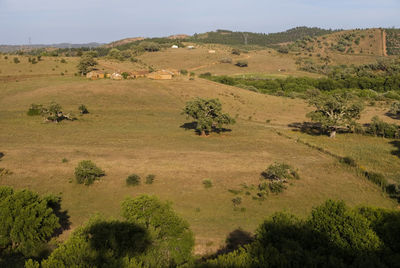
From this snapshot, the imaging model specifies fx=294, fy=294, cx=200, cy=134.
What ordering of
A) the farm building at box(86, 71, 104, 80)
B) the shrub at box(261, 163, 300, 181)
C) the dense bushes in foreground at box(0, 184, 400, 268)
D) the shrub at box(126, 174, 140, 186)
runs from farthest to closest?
the farm building at box(86, 71, 104, 80) → the shrub at box(261, 163, 300, 181) → the shrub at box(126, 174, 140, 186) → the dense bushes in foreground at box(0, 184, 400, 268)

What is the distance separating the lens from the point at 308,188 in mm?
23688

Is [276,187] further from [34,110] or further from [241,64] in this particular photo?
[241,64]

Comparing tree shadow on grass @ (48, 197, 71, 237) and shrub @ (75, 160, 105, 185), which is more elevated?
shrub @ (75, 160, 105, 185)

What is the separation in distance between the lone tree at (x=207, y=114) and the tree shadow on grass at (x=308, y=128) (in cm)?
1306

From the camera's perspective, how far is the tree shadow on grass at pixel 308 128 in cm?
4550

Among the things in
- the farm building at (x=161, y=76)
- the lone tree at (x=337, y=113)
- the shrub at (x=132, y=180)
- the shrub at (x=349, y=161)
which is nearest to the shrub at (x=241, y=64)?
the farm building at (x=161, y=76)

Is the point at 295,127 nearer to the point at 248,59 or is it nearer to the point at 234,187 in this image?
the point at 234,187

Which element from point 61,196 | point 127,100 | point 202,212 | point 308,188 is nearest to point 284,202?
point 308,188

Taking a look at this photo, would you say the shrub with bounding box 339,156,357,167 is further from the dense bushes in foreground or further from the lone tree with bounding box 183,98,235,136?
the lone tree with bounding box 183,98,235,136

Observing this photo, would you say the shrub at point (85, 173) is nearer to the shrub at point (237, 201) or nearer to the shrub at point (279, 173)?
the shrub at point (237, 201)

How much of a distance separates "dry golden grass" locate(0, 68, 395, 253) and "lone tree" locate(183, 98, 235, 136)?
1794 mm

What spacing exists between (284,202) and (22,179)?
66.9 feet

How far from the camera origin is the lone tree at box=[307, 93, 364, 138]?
136 feet

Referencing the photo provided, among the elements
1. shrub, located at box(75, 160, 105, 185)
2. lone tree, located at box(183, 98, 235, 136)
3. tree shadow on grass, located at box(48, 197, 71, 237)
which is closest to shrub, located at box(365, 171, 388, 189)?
lone tree, located at box(183, 98, 235, 136)
